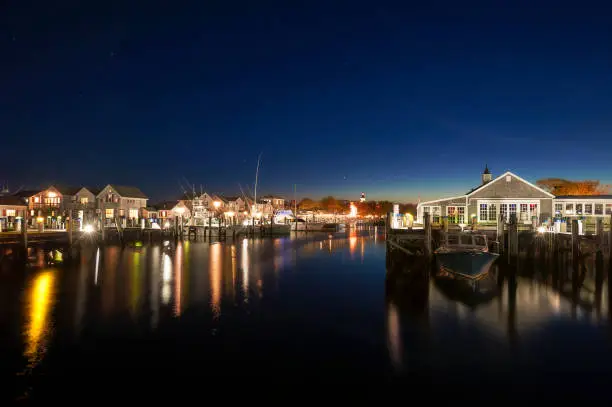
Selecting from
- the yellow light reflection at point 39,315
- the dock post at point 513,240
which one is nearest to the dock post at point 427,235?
the dock post at point 513,240

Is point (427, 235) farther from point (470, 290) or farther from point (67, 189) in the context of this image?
point (67, 189)

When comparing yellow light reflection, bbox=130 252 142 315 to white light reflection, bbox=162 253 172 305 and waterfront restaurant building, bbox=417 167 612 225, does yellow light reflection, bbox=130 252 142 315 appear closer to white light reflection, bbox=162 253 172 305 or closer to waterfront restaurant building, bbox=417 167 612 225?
white light reflection, bbox=162 253 172 305

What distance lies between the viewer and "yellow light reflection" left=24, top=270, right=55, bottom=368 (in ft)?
40.3

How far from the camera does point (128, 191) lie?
3762 inches

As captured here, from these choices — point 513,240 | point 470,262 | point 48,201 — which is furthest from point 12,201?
point 513,240

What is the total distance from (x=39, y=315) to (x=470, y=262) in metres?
20.5

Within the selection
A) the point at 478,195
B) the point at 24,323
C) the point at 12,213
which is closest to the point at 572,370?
the point at 24,323

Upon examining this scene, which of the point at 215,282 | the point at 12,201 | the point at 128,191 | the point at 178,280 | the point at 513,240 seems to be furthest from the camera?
the point at 128,191

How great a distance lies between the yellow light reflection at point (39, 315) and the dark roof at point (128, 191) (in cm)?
7018

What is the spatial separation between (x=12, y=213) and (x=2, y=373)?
78275 mm

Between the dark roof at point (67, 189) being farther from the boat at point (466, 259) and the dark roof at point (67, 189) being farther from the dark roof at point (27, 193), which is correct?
the boat at point (466, 259)

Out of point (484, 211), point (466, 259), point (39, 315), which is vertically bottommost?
point (39, 315)

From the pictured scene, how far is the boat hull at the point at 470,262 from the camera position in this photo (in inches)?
888

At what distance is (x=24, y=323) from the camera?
15336 millimetres
